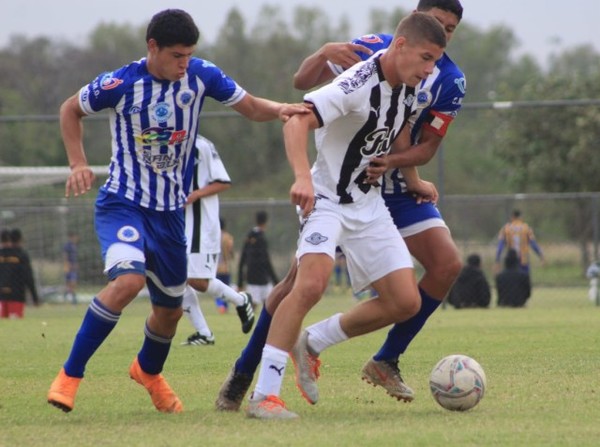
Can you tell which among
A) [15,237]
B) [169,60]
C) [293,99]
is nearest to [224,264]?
[15,237]

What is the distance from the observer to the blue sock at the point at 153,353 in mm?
6910

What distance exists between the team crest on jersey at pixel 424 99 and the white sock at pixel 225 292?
555cm

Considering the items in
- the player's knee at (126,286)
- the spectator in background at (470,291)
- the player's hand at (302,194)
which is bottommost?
the spectator in background at (470,291)

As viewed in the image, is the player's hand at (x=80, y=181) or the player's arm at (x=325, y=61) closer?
the player's hand at (x=80, y=181)

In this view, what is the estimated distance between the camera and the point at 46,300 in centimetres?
2539

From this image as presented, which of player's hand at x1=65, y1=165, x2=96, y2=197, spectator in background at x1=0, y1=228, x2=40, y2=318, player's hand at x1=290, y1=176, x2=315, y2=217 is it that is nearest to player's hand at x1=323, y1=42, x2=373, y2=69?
player's hand at x1=290, y1=176, x2=315, y2=217

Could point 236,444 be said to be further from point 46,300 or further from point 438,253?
point 46,300

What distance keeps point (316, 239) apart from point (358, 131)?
0.65 m

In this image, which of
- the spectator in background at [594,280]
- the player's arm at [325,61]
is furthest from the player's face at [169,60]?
the spectator in background at [594,280]

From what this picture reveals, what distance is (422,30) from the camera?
252 inches

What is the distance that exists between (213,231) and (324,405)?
6.23 m

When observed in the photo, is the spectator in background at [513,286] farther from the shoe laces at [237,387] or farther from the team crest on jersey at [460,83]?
the shoe laces at [237,387]

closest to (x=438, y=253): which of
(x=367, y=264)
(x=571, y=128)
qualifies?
(x=367, y=264)

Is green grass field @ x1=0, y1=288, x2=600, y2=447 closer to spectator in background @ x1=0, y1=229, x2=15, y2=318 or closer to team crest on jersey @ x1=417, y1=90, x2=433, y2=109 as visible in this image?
team crest on jersey @ x1=417, y1=90, x2=433, y2=109
